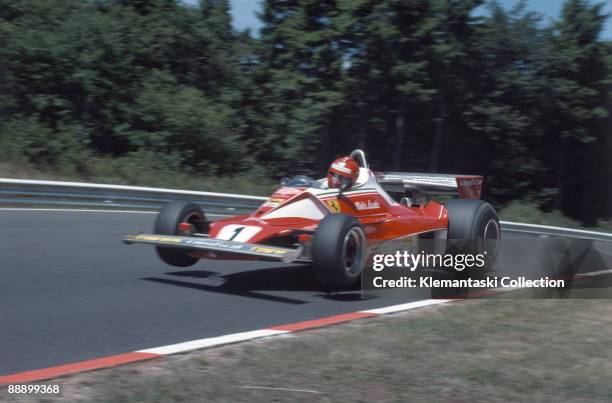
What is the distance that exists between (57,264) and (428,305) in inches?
153

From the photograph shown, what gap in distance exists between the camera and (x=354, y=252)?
7.10 m

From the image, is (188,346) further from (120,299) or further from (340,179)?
(340,179)

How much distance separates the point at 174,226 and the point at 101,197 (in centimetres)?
674

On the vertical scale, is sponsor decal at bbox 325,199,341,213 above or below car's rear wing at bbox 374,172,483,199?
below

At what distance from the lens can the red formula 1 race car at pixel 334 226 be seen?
6.77m

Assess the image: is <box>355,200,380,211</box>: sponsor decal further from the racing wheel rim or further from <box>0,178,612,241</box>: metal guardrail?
<box>0,178,612,241</box>: metal guardrail

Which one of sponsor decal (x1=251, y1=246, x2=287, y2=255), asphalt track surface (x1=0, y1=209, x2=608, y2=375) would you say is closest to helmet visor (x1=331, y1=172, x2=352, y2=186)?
asphalt track surface (x1=0, y1=209, x2=608, y2=375)

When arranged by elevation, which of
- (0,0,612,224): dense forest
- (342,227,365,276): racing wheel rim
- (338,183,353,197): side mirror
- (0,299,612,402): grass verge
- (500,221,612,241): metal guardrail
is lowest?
(500,221,612,241): metal guardrail

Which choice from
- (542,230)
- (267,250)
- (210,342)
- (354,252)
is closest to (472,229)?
(354,252)

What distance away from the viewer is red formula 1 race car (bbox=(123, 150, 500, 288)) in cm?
677

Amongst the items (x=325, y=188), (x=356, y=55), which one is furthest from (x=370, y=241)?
(x=356, y=55)

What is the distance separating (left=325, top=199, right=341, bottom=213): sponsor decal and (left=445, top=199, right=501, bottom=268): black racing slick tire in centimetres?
155

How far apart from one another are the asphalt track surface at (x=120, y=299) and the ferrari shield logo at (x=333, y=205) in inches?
31.5

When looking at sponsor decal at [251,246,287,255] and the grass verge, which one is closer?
the grass verge
